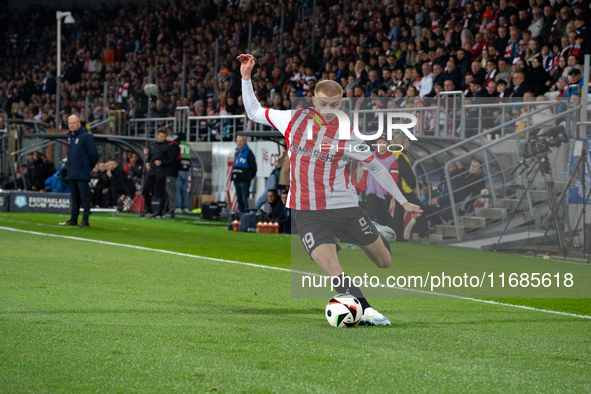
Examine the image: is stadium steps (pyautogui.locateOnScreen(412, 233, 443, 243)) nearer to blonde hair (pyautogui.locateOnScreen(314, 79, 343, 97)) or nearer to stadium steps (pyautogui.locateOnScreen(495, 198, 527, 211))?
stadium steps (pyautogui.locateOnScreen(495, 198, 527, 211))

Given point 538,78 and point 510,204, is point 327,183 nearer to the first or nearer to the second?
point 510,204

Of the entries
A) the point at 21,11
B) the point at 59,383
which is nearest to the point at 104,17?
the point at 21,11

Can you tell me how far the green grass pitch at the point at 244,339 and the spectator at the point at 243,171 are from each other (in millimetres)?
9746

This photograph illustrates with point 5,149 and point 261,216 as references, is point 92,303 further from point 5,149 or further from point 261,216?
point 5,149

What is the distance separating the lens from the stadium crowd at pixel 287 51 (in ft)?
53.8

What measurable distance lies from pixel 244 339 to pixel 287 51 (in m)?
21.5

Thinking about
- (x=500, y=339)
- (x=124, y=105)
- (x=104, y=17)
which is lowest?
(x=500, y=339)

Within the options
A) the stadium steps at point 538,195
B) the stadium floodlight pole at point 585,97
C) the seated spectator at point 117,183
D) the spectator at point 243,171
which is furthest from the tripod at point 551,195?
the seated spectator at point 117,183

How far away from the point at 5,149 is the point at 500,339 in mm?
24529

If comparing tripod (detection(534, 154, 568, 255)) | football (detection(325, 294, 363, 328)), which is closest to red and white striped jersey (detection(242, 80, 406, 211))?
football (detection(325, 294, 363, 328))

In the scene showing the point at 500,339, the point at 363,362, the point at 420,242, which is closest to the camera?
the point at 363,362

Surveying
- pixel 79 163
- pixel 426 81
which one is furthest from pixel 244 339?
pixel 426 81

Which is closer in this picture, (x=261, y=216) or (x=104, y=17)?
(x=261, y=216)

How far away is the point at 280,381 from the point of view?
373 centimetres
